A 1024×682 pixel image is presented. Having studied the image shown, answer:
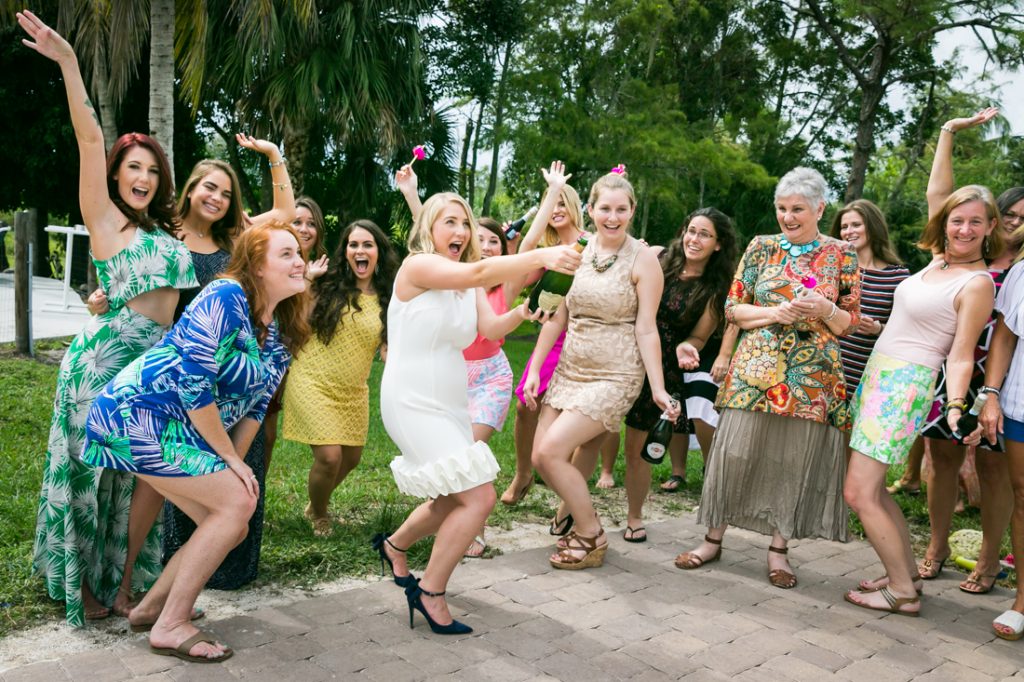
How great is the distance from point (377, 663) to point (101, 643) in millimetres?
1099

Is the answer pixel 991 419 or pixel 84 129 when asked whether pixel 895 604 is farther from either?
pixel 84 129

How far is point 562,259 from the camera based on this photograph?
3.31 meters

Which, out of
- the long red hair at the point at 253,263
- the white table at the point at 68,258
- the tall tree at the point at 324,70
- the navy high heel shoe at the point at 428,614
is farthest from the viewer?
the white table at the point at 68,258

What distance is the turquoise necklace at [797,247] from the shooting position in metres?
4.49

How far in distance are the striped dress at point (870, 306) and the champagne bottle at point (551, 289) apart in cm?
201

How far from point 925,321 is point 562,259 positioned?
2.07 metres

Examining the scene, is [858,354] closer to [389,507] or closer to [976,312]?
[976,312]

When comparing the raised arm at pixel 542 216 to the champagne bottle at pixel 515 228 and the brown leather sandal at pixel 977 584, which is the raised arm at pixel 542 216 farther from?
the brown leather sandal at pixel 977 584

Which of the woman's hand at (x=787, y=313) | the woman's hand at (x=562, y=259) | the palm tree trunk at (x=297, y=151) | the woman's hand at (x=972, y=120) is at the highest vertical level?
the palm tree trunk at (x=297, y=151)

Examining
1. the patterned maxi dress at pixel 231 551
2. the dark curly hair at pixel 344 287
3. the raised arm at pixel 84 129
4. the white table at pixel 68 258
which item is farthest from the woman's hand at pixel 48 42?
the white table at pixel 68 258

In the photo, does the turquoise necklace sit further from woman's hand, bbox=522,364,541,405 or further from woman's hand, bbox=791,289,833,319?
woman's hand, bbox=522,364,541,405

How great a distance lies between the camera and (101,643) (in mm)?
3402

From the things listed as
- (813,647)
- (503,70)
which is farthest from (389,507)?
A: (503,70)

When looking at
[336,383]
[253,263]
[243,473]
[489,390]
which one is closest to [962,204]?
[489,390]
